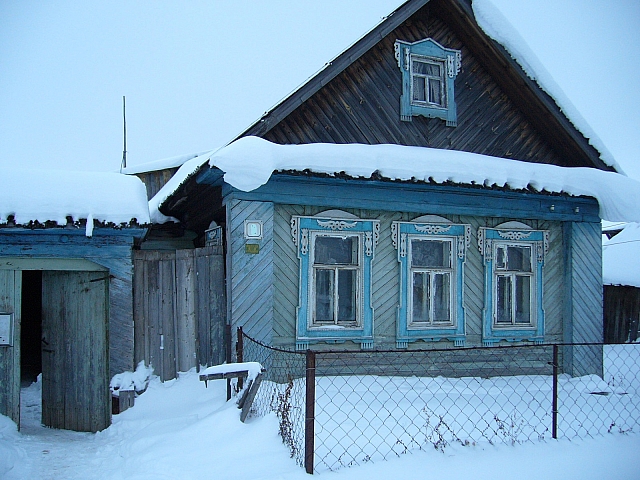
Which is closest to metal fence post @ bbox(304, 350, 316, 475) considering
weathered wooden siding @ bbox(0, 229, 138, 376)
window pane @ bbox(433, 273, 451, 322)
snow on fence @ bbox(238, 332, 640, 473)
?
snow on fence @ bbox(238, 332, 640, 473)

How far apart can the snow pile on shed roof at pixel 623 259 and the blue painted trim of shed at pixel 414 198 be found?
278 inches

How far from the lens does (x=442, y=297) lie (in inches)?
328

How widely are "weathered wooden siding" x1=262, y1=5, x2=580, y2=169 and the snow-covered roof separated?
47 cm

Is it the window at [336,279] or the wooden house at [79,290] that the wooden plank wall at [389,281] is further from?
the wooden house at [79,290]

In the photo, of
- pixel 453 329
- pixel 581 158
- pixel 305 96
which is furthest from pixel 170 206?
pixel 581 158

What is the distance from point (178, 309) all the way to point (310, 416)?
415 cm

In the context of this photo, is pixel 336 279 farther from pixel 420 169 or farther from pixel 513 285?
pixel 513 285

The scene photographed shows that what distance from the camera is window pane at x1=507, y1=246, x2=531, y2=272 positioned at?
28.8 feet

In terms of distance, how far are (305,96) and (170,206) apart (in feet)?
12.6

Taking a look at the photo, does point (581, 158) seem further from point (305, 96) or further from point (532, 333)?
point (305, 96)

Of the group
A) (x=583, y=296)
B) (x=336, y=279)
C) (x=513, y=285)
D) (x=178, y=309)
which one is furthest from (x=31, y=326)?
(x=583, y=296)

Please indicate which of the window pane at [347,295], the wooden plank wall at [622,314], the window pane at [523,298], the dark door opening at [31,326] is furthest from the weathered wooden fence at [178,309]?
the wooden plank wall at [622,314]

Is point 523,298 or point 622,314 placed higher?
point 523,298

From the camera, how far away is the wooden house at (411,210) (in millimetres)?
7262
